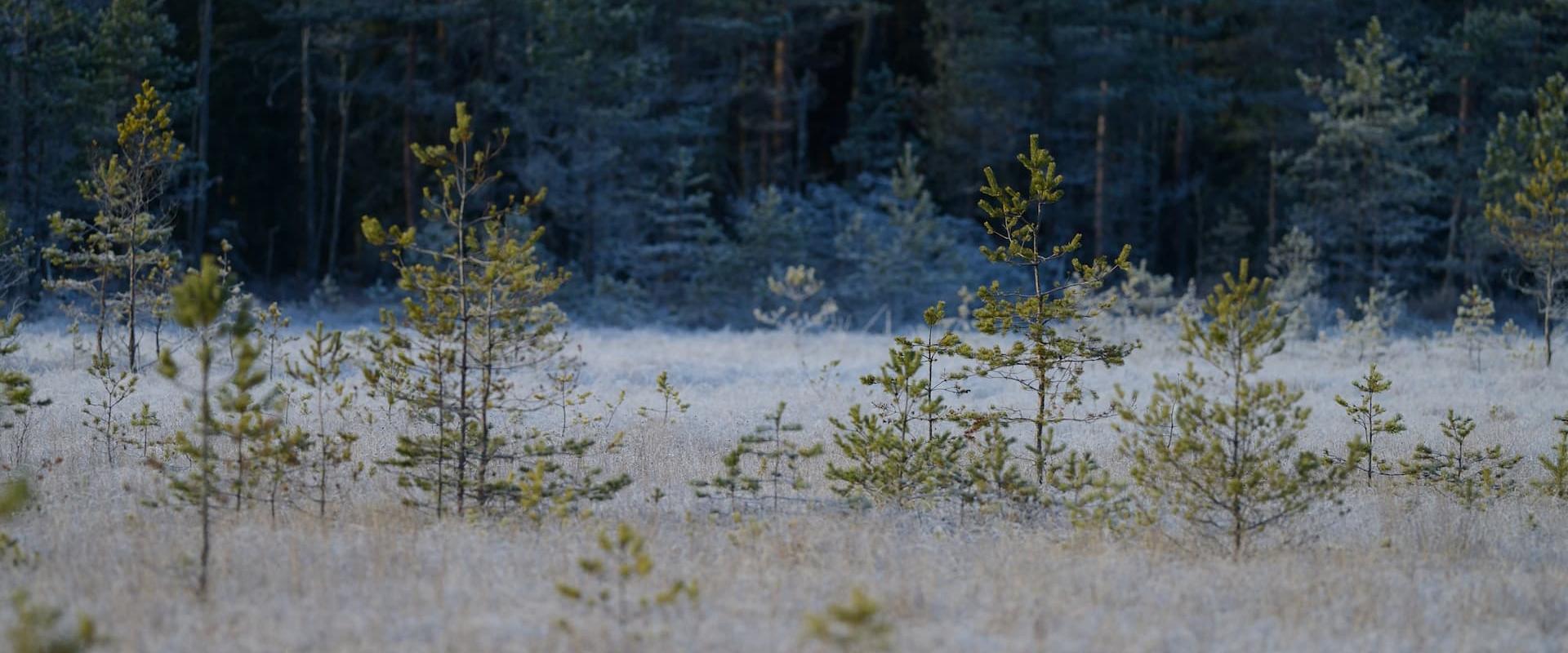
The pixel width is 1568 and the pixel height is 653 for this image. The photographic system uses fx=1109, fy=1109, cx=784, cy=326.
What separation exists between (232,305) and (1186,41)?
2956 cm

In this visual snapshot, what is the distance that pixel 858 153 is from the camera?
105ft

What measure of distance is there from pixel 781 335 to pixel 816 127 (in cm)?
1771

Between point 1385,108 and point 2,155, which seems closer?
point 2,155

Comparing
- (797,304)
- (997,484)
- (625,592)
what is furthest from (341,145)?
(625,592)

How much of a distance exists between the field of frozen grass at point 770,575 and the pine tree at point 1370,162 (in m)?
22.9

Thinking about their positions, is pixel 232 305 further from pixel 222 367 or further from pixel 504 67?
pixel 504 67

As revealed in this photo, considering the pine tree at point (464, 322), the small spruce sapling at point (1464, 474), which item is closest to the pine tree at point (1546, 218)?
the small spruce sapling at point (1464, 474)

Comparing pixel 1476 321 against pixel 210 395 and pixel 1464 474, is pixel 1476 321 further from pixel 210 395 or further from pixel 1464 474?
pixel 210 395

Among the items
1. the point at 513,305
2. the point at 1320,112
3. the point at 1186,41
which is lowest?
the point at 513,305

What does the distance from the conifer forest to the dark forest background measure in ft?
0.53

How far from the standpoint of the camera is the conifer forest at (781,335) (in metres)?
4.93

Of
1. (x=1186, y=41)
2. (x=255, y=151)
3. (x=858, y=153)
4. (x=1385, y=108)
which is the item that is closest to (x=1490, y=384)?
(x=1385, y=108)

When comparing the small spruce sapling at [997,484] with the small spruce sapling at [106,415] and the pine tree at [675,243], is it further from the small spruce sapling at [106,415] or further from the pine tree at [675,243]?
the pine tree at [675,243]

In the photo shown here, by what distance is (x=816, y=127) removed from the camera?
1427 inches
